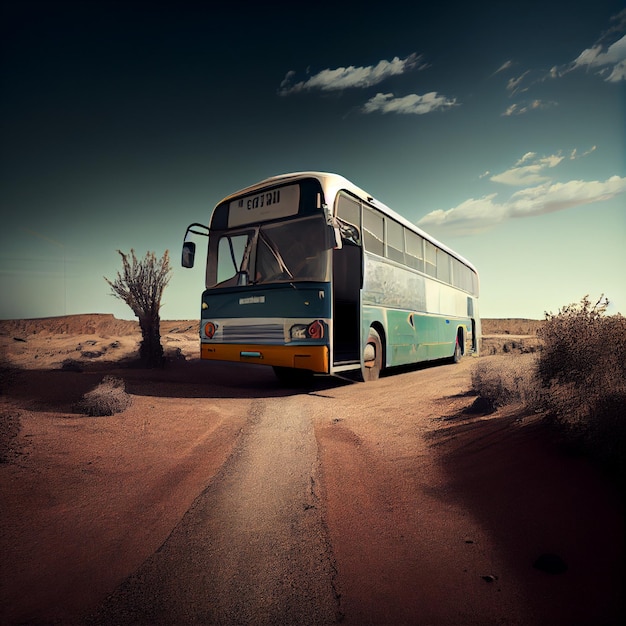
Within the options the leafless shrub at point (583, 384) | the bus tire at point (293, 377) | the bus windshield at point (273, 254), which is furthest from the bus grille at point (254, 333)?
the leafless shrub at point (583, 384)

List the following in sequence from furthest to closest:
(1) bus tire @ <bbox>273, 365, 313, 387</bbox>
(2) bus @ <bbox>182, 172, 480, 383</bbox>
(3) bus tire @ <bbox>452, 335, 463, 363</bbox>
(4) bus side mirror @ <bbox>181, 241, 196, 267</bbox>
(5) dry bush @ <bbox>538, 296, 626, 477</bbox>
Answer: (3) bus tire @ <bbox>452, 335, 463, 363</bbox>, (1) bus tire @ <bbox>273, 365, 313, 387</bbox>, (4) bus side mirror @ <bbox>181, 241, 196, 267</bbox>, (2) bus @ <bbox>182, 172, 480, 383</bbox>, (5) dry bush @ <bbox>538, 296, 626, 477</bbox>

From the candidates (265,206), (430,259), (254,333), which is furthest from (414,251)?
(254,333)

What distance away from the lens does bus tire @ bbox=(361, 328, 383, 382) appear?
8805 mm

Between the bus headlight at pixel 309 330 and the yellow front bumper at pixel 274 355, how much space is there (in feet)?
0.64

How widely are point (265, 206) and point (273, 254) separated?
1077mm

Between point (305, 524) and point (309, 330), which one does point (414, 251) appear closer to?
point (309, 330)

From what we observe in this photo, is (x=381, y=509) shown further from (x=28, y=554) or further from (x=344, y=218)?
(x=344, y=218)

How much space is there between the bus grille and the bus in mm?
19

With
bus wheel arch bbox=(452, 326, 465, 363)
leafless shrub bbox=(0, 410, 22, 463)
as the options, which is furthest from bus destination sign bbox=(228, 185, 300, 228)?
bus wheel arch bbox=(452, 326, 465, 363)

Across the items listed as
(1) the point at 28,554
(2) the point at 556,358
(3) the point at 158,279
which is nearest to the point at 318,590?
(1) the point at 28,554

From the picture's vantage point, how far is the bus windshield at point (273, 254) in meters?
7.48

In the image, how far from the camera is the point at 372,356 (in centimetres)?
898

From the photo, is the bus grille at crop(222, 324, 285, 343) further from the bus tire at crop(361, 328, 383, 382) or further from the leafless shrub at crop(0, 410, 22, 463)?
the leafless shrub at crop(0, 410, 22, 463)

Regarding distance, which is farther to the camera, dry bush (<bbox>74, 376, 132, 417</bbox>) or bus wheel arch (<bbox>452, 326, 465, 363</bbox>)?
bus wheel arch (<bbox>452, 326, 465, 363</bbox>)
